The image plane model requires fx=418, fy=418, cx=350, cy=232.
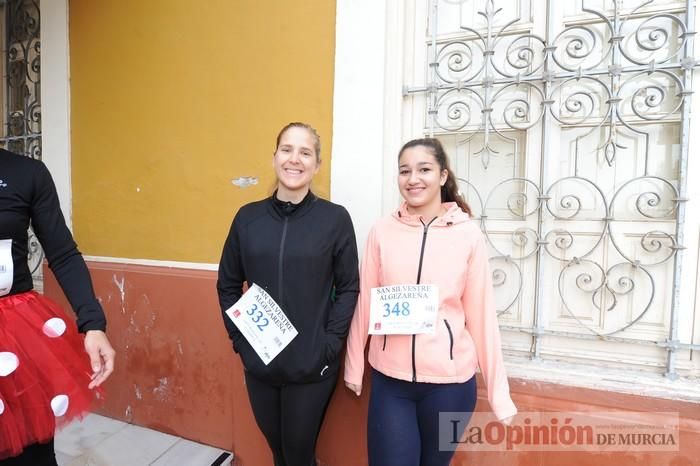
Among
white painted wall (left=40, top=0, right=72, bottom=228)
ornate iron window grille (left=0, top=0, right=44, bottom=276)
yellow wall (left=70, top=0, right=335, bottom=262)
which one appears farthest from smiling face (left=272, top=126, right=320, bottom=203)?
ornate iron window grille (left=0, top=0, right=44, bottom=276)

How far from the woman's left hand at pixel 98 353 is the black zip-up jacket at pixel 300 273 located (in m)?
0.49

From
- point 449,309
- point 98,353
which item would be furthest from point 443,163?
point 98,353

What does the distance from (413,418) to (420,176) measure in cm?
95

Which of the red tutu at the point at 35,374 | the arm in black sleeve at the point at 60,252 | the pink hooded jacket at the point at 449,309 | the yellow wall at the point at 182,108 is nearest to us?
the red tutu at the point at 35,374

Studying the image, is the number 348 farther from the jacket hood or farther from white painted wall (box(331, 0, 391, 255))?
white painted wall (box(331, 0, 391, 255))

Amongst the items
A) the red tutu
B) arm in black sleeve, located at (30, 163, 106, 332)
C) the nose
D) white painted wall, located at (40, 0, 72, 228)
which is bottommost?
the red tutu

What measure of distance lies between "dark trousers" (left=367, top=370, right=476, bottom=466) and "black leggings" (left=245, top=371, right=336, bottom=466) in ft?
0.85

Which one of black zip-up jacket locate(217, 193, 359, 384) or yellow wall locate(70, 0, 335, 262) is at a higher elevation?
yellow wall locate(70, 0, 335, 262)

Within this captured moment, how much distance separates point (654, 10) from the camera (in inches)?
72.9

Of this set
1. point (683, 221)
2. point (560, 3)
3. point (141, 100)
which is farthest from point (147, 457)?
point (560, 3)

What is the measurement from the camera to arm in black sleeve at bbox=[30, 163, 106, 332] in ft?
4.75

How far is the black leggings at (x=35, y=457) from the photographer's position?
138 centimetres

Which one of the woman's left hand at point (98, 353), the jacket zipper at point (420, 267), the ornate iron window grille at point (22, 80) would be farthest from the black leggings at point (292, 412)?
the ornate iron window grille at point (22, 80)

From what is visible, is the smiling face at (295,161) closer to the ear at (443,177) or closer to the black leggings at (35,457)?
the ear at (443,177)
